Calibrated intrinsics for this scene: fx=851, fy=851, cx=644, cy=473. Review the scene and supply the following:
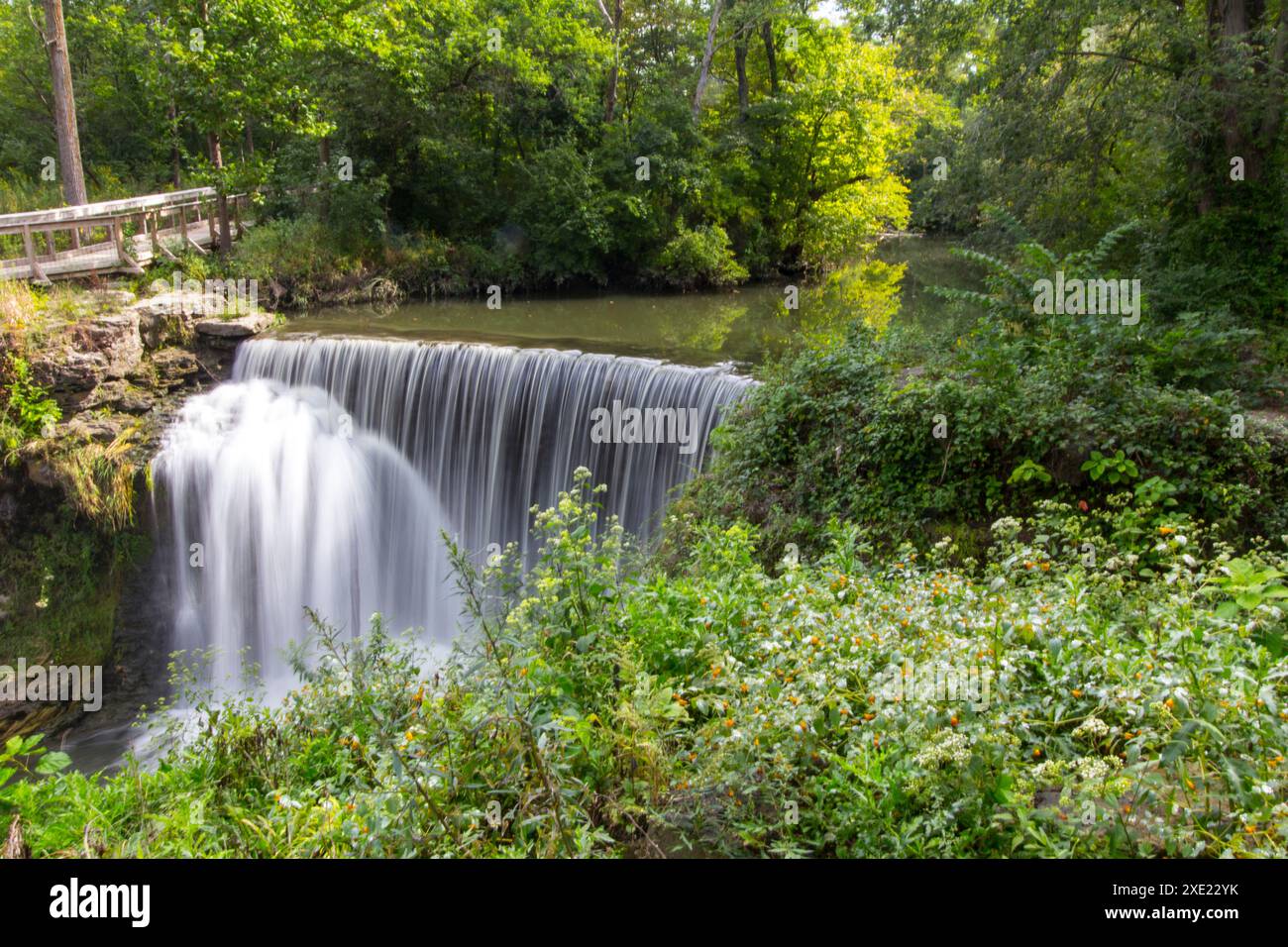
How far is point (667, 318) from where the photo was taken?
1670 cm

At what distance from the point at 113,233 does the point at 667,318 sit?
380 inches

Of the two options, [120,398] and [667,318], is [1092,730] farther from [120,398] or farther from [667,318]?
[667,318]

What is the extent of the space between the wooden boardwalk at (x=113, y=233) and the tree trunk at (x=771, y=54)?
14.4 m

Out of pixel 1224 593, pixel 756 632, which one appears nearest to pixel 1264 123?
pixel 1224 593

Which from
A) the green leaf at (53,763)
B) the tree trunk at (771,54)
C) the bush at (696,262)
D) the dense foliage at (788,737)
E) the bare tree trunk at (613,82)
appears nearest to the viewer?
the dense foliage at (788,737)

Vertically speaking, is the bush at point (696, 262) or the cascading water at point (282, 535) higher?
the bush at point (696, 262)

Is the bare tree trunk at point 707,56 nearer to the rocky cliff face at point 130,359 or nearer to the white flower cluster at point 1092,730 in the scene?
the rocky cliff face at point 130,359

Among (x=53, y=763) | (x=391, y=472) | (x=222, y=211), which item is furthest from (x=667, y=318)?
(x=53, y=763)

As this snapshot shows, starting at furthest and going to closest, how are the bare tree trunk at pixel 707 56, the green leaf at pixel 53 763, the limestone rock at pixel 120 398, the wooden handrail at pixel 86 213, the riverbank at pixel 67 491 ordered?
1. the bare tree trunk at pixel 707 56
2. the wooden handrail at pixel 86 213
3. the limestone rock at pixel 120 398
4. the riverbank at pixel 67 491
5. the green leaf at pixel 53 763

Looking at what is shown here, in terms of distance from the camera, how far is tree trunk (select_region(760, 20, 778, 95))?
2325 centimetres

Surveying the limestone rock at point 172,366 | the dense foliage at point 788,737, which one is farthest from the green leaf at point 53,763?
the limestone rock at point 172,366

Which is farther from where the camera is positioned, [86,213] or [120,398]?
[86,213]

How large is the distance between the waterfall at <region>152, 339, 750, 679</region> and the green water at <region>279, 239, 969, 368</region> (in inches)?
49.6

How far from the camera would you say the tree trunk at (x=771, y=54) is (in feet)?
76.3
